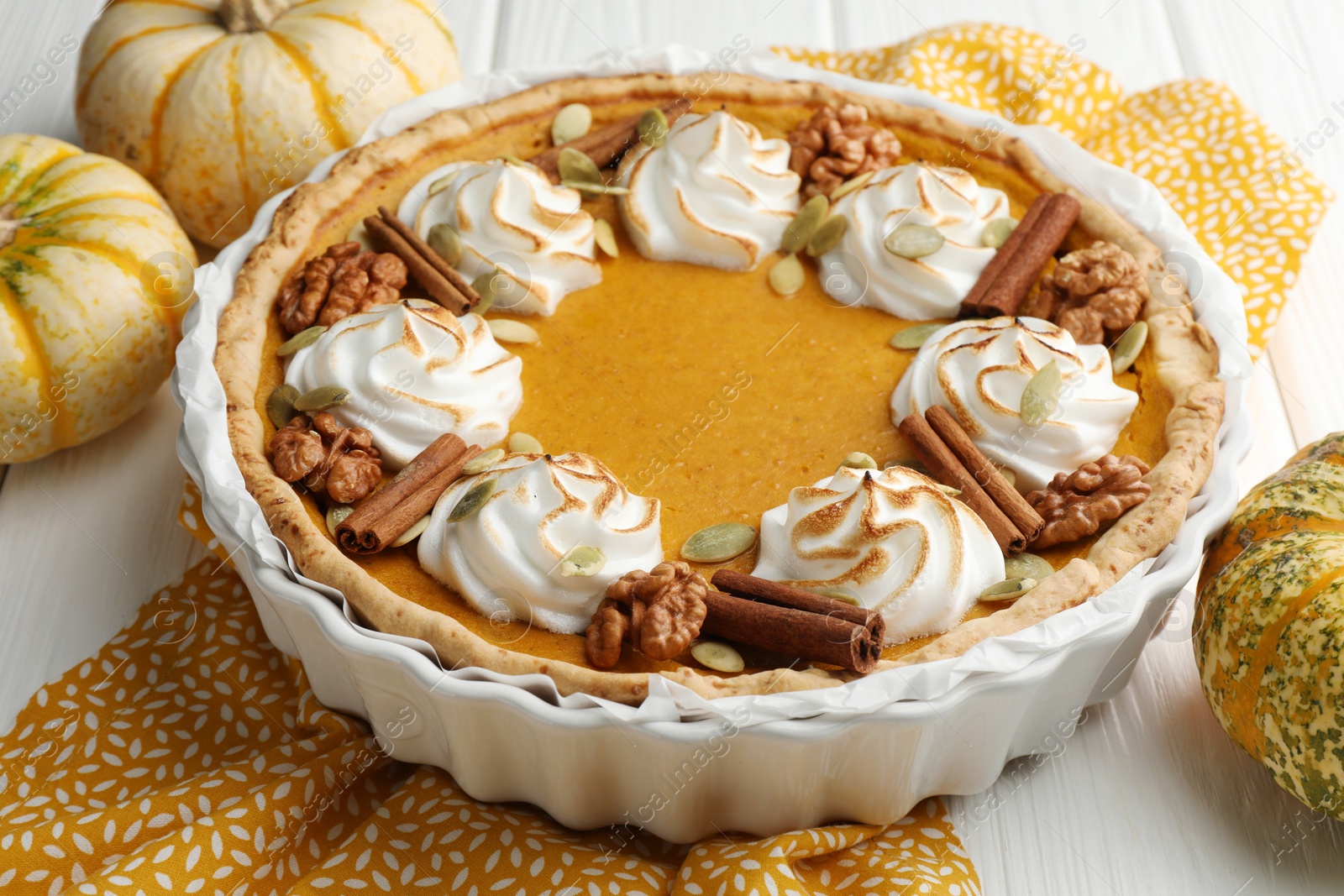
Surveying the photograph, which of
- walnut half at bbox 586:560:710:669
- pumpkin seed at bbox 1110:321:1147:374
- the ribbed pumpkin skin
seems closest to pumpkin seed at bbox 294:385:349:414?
walnut half at bbox 586:560:710:669

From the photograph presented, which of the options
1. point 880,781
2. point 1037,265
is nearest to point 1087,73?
point 1037,265

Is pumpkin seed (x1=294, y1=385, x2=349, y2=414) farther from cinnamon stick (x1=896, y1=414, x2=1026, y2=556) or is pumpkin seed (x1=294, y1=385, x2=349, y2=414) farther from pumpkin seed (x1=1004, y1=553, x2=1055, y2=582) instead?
pumpkin seed (x1=1004, y1=553, x2=1055, y2=582)

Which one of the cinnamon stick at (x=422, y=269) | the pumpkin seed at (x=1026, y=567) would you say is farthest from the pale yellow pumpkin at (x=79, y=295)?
the pumpkin seed at (x=1026, y=567)

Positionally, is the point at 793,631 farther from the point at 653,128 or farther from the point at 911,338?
the point at 653,128

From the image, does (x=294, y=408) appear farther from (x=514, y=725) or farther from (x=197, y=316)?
(x=514, y=725)

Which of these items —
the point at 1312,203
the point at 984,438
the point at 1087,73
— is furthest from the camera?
the point at 1087,73

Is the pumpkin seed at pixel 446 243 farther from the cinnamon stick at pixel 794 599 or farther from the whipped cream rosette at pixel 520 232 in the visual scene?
the cinnamon stick at pixel 794 599

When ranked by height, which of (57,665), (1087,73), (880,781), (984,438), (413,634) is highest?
(1087,73)
